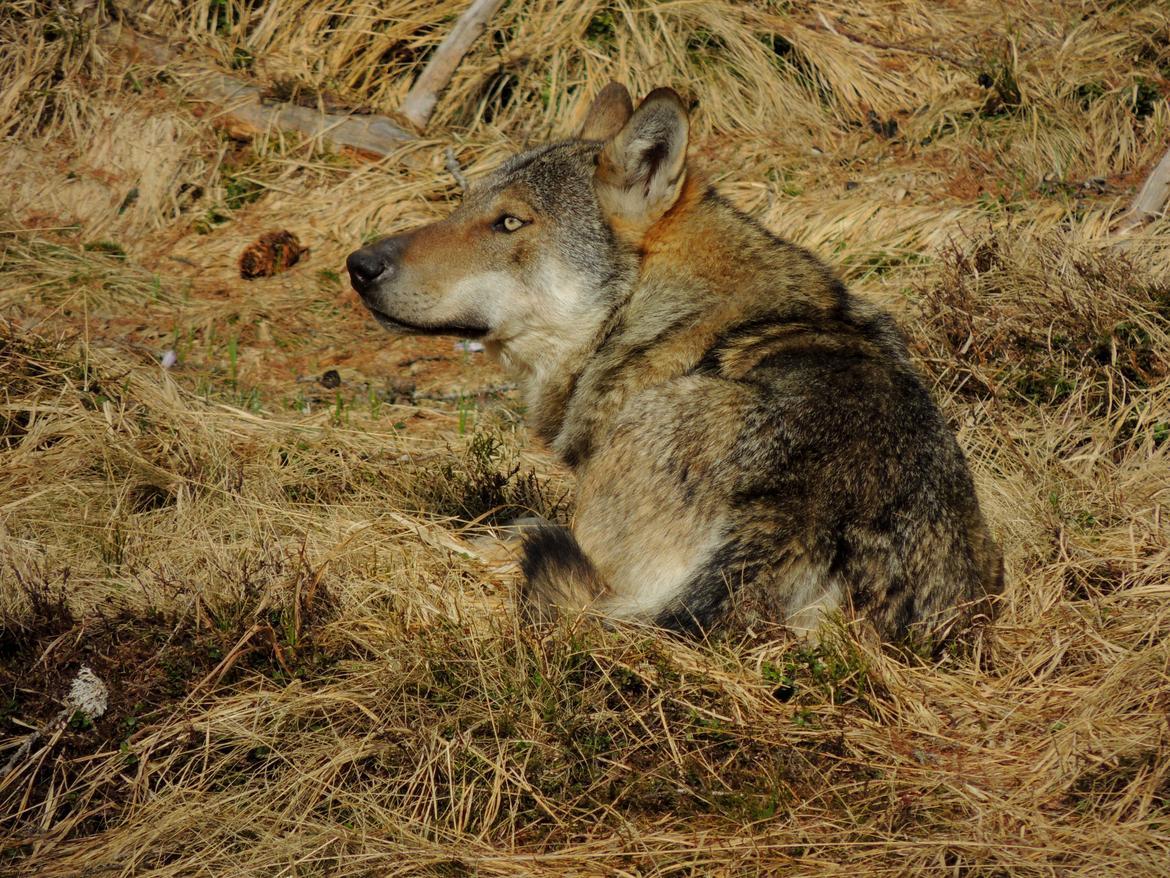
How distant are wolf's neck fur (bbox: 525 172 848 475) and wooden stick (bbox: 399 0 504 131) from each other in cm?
524

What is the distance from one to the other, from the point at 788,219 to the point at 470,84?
123 inches

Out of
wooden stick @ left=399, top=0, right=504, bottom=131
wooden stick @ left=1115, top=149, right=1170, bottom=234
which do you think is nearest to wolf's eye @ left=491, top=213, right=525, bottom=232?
wooden stick @ left=1115, top=149, right=1170, bottom=234

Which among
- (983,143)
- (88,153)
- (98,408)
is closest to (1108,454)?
(983,143)

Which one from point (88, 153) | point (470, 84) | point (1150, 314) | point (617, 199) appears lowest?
point (88, 153)

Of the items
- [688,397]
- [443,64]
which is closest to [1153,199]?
[688,397]

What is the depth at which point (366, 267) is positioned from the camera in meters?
4.54

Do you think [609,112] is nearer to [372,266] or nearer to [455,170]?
[372,266]

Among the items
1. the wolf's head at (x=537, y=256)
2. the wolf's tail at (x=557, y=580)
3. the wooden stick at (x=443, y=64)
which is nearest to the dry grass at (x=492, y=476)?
the wolf's tail at (x=557, y=580)

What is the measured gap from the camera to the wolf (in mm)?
3656

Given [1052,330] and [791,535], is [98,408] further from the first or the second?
[1052,330]

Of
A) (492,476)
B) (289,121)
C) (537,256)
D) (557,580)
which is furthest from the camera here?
(289,121)

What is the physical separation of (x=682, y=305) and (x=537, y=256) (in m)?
0.68

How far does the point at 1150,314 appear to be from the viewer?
5672mm

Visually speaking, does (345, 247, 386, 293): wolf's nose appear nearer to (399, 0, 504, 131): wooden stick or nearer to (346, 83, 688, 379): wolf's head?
(346, 83, 688, 379): wolf's head
